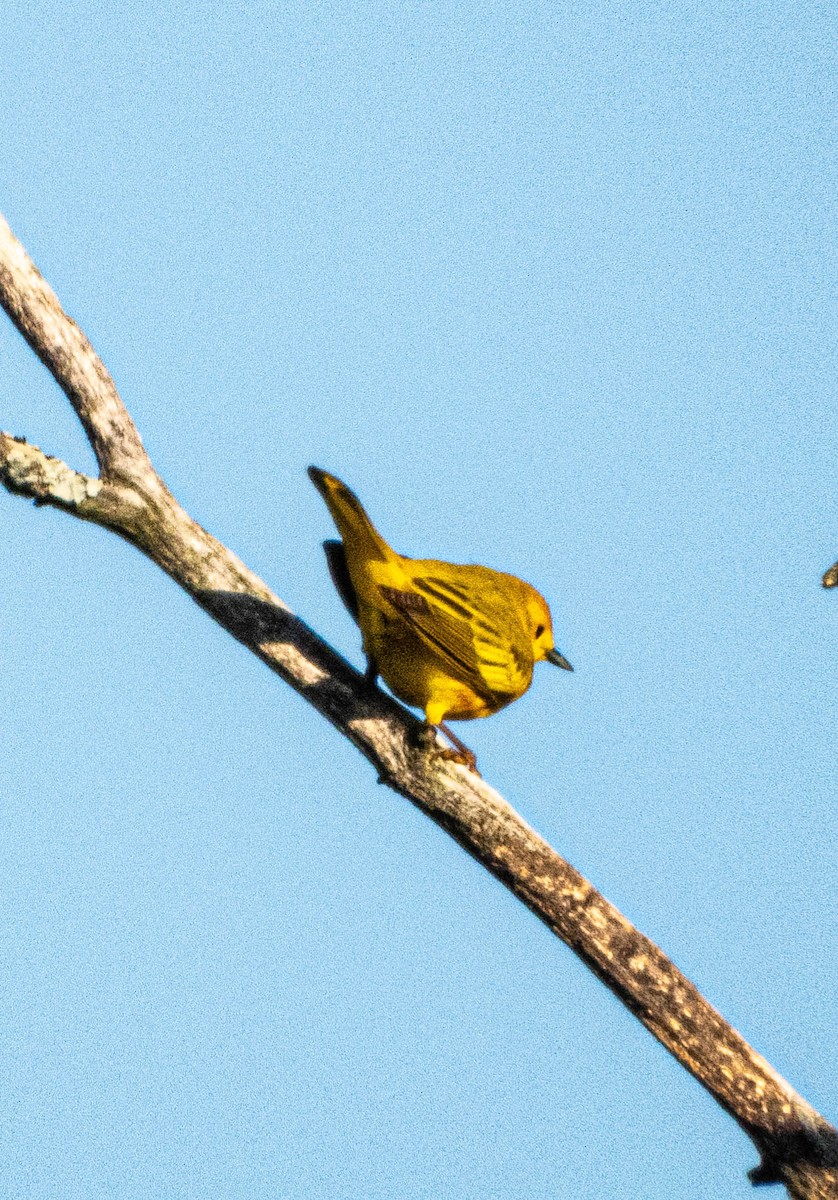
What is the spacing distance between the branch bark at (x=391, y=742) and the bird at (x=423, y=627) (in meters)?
0.25

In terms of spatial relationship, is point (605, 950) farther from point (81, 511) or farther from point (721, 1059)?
point (81, 511)

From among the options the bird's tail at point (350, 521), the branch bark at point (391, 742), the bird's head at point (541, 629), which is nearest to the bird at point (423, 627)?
the bird's tail at point (350, 521)

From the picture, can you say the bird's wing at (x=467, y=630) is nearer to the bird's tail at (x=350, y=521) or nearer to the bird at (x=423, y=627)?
the bird at (x=423, y=627)

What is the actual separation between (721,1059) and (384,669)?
6.67 feet

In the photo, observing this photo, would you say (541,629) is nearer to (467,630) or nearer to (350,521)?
(467,630)

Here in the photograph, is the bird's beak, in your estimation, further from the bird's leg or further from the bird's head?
the bird's leg

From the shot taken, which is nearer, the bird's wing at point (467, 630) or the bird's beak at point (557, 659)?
the bird's wing at point (467, 630)

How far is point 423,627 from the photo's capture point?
17.5 ft

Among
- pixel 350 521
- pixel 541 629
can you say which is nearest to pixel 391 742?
pixel 350 521

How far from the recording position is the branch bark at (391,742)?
4.36 m

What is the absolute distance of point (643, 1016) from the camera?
4480mm

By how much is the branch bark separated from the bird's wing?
40 centimetres

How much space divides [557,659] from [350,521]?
101 inches

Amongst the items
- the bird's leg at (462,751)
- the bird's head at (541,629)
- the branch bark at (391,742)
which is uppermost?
the bird's head at (541,629)
